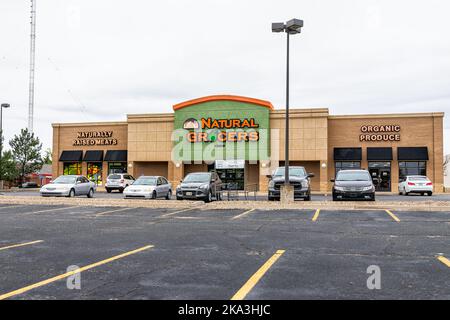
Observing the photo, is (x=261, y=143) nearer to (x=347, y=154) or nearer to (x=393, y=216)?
(x=347, y=154)

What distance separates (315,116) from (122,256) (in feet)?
109

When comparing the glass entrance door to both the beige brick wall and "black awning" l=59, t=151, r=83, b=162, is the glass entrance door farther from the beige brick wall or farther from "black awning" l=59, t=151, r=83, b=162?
"black awning" l=59, t=151, r=83, b=162

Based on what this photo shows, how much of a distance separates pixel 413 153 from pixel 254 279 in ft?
116

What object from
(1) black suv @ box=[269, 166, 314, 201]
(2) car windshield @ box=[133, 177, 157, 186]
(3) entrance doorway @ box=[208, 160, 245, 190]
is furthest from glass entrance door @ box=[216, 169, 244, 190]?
(1) black suv @ box=[269, 166, 314, 201]

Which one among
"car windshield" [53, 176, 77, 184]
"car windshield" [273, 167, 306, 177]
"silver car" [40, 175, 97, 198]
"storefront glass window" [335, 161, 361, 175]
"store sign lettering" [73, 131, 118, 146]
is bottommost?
"silver car" [40, 175, 97, 198]

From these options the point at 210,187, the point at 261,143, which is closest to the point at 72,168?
the point at 261,143

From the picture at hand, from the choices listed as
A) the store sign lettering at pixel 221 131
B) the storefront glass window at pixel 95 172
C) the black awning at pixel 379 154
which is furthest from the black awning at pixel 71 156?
the black awning at pixel 379 154

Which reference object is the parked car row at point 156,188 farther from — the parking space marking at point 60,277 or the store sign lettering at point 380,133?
the store sign lettering at point 380,133

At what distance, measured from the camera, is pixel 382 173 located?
127 ft

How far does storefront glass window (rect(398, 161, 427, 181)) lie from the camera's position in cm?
3791

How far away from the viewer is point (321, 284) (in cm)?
541

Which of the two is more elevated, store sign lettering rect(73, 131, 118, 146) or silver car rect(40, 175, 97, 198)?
store sign lettering rect(73, 131, 118, 146)

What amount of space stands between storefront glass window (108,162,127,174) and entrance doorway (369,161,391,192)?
22.9 m

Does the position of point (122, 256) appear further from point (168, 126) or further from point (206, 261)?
point (168, 126)
